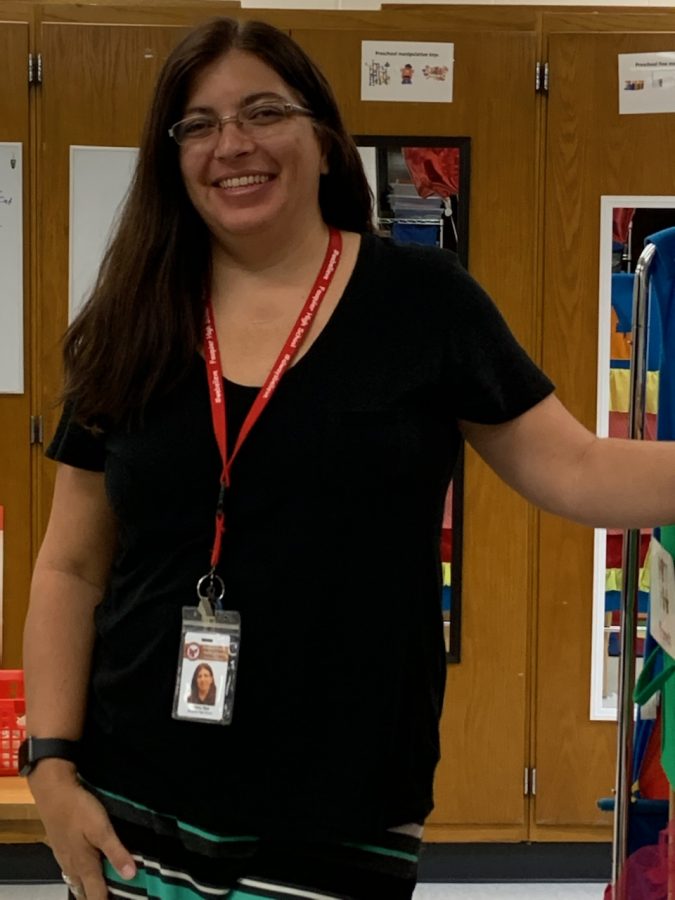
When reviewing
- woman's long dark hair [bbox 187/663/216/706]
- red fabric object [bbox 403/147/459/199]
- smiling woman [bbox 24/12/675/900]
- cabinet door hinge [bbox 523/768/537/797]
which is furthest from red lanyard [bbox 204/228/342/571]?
cabinet door hinge [bbox 523/768/537/797]

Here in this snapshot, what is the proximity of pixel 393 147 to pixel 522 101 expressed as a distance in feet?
1.22

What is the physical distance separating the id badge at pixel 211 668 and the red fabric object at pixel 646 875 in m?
0.70

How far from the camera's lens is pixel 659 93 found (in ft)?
10.5

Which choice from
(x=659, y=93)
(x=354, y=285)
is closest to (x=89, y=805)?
(x=354, y=285)

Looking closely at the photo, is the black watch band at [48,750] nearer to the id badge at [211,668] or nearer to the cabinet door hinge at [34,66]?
the id badge at [211,668]

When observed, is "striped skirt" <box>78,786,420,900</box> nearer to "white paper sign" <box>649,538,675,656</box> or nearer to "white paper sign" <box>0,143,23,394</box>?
"white paper sign" <box>649,538,675,656</box>

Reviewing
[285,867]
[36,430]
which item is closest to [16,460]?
[36,430]

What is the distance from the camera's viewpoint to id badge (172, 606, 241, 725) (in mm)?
1216

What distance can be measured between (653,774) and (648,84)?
7.06 ft

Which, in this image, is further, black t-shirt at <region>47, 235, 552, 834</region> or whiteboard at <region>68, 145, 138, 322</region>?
whiteboard at <region>68, 145, 138, 322</region>

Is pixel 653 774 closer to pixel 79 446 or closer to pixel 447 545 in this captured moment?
pixel 79 446

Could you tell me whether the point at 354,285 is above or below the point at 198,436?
above

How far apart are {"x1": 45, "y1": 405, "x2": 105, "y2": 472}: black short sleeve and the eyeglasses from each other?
13.6 inches

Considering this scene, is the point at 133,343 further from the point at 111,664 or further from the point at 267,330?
the point at 111,664
